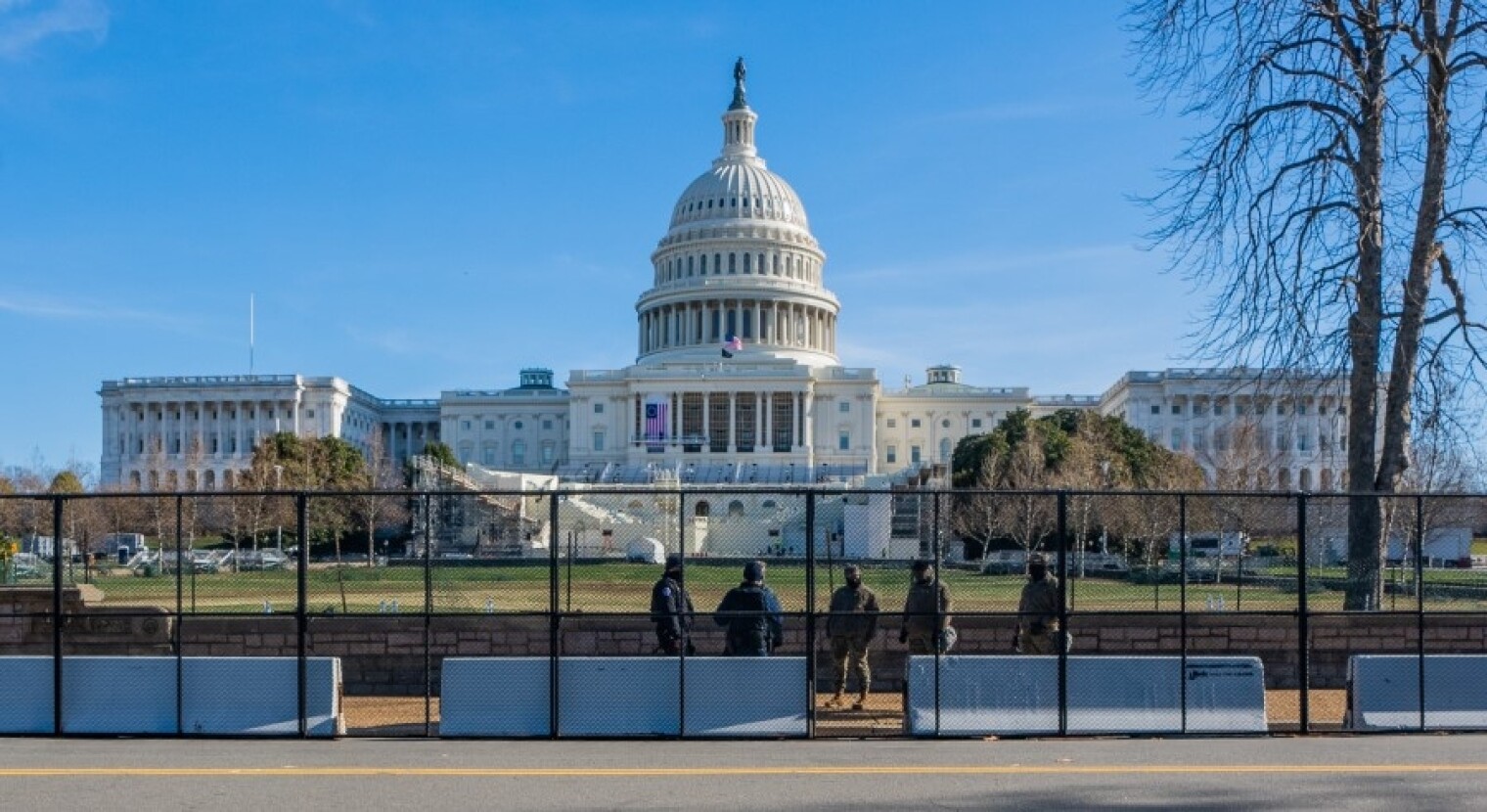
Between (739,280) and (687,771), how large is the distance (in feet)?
409

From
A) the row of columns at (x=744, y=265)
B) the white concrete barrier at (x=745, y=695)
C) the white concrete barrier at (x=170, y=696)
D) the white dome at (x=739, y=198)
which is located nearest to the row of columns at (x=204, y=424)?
the row of columns at (x=744, y=265)

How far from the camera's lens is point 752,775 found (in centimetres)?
1256

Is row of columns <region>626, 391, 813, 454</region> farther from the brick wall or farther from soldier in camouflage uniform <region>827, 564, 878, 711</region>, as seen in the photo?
soldier in camouflage uniform <region>827, 564, 878, 711</region>

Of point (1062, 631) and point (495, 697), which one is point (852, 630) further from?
point (495, 697)

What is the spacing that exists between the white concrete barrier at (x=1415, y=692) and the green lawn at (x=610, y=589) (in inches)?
77.9

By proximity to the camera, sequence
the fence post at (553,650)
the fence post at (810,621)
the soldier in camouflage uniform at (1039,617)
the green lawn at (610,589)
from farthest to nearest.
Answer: the green lawn at (610,589) < the soldier in camouflage uniform at (1039,617) < the fence post at (553,650) < the fence post at (810,621)

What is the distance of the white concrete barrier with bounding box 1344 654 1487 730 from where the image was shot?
15.4 m

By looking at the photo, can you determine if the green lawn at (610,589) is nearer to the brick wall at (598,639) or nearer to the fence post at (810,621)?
the brick wall at (598,639)

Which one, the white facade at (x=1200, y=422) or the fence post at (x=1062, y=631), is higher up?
the white facade at (x=1200, y=422)

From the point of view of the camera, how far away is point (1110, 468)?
68438 millimetres

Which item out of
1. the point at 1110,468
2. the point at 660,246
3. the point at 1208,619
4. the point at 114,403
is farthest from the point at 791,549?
the point at 114,403

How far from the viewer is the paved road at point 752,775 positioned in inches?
444

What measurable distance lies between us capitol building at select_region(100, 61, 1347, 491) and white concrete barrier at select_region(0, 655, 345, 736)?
101m

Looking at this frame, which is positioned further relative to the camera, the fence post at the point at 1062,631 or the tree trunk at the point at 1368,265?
the tree trunk at the point at 1368,265
